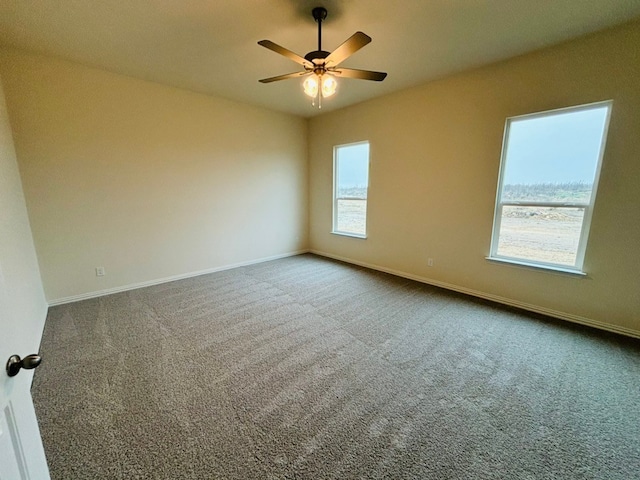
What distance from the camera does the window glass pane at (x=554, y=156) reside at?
8.34 ft

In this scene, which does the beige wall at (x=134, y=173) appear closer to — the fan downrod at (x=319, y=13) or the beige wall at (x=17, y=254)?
the beige wall at (x=17, y=254)

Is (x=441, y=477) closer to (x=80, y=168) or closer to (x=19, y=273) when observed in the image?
(x=19, y=273)

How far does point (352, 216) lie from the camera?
16.0 feet

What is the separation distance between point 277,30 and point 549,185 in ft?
10.3

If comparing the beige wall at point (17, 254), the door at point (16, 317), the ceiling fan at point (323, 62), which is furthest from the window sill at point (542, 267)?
the beige wall at point (17, 254)

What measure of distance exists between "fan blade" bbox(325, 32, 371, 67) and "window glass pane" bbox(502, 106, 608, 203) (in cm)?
217

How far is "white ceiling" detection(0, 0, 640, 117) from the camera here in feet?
6.74

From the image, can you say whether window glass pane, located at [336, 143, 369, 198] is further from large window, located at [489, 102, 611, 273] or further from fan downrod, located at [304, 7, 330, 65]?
fan downrod, located at [304, 7, 330, 65]

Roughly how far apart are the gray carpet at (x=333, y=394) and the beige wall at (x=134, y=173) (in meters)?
0.83

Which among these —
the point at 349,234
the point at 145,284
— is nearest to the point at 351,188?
the point at 349,234

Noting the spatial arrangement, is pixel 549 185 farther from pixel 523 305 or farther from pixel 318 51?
pixel 318 51

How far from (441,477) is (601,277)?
264 centimetres

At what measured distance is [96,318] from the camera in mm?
2793

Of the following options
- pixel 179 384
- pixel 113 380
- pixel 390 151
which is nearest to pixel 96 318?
pixel 113 380
